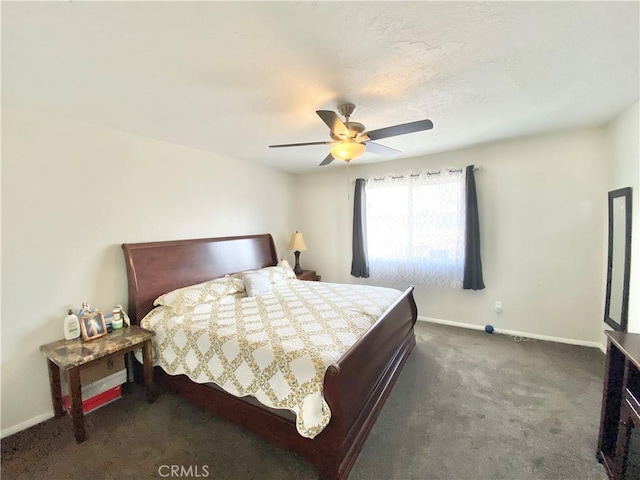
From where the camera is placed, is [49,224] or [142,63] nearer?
[142,63]

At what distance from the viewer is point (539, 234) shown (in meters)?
3.18

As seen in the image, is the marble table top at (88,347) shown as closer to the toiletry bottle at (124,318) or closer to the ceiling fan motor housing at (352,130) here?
the toiletry bottle at (124,318)

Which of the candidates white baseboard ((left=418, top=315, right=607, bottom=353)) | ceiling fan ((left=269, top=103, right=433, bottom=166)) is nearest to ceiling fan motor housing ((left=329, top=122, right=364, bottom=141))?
ceiling fan ((left=269, top=103, right=433, bottom=166))

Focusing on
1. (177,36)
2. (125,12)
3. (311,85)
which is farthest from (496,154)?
(125,12)

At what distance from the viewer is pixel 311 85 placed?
1.82m

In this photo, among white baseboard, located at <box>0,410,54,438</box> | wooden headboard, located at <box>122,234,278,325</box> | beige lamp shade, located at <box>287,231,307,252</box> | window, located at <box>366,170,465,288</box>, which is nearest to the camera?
white baseboard, located at <box>0,410,54,438</box>

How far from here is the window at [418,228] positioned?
357cm

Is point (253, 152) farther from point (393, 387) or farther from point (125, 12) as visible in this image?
point (393, 387)

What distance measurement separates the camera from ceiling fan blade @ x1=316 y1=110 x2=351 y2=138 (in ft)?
5.61

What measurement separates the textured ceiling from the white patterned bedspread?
178 centimetres

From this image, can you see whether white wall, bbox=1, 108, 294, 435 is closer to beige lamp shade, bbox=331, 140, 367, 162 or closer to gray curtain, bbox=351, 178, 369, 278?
beige lamp shade, bbox=331, 140, 367, 162

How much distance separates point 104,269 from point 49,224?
0.55 meters

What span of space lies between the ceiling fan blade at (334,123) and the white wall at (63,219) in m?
2.10

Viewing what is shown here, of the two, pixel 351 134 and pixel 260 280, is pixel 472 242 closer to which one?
pixel 351 134
